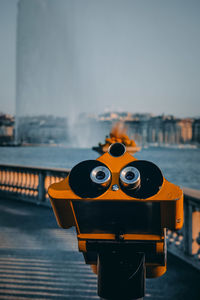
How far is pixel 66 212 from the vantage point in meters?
1.67

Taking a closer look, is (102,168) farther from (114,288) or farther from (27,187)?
(27,187)

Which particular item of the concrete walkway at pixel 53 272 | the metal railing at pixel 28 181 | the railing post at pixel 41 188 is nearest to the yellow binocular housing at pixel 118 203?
the concrete walkway at pixel 53 272

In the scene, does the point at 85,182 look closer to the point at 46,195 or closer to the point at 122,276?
the point at 122,276

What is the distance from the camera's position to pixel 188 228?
4238mm

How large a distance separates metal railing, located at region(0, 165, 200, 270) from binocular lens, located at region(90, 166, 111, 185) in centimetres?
280

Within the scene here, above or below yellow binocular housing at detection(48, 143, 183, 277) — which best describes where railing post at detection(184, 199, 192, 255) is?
below

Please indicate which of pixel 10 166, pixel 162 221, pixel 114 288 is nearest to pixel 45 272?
pixel 114 288

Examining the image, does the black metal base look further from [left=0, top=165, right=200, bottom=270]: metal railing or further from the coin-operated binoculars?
[left=0, top=165, right=200, bottom=270]: metal railing

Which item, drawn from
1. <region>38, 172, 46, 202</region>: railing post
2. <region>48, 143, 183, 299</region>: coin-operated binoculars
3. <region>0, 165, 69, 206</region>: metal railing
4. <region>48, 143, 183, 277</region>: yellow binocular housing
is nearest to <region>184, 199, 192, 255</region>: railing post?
<region>48, 143, 183, 299</region>: coin-operated binoculars

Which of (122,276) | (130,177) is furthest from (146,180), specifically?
(122,276)

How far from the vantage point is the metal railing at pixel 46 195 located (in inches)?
165

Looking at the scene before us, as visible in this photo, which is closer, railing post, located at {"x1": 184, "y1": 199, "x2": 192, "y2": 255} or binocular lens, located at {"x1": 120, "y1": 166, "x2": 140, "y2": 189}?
binocular lens, located at {"x1": 120, "y1": 166, "x2": 140, "y2": 189}

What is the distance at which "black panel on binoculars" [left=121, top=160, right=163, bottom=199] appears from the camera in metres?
1.53

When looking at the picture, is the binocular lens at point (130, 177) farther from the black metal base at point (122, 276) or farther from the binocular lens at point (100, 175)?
the black metal base at point (122, 276)
